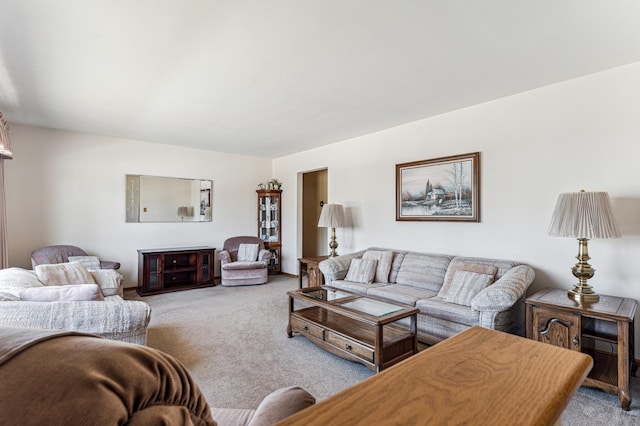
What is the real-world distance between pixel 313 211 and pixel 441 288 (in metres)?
4.29

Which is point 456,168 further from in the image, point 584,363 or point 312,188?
point 312,188

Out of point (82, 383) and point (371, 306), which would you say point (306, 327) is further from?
point (82, 383)

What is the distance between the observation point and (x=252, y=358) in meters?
2.80

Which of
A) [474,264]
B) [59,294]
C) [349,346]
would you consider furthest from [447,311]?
[59,294]

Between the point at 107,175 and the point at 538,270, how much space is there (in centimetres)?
612

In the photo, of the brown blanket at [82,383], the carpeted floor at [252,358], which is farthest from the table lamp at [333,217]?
the brown blanket at [82,383]

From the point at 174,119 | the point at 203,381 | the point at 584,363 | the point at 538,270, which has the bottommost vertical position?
the point at 203,381

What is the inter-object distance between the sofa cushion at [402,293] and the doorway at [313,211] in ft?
11.7

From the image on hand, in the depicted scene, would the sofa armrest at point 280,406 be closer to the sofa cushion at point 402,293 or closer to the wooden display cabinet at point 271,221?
the sofa cushion at point 402,293

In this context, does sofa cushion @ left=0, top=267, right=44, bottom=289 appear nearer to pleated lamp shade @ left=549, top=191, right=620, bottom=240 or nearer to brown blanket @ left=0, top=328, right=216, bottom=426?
brown blanket @ left=0, top=328, right=216, bottom=426

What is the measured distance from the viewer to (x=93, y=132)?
490 centimetres

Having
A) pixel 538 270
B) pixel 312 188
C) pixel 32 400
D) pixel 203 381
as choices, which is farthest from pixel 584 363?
pixel 312 188

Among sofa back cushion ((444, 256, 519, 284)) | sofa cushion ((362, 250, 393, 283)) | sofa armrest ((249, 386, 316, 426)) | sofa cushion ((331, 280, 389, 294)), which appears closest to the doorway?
sofa cushion ((362, 250, 393, 283))

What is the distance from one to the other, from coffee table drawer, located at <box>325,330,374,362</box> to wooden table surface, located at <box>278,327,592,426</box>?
190 centimetres
